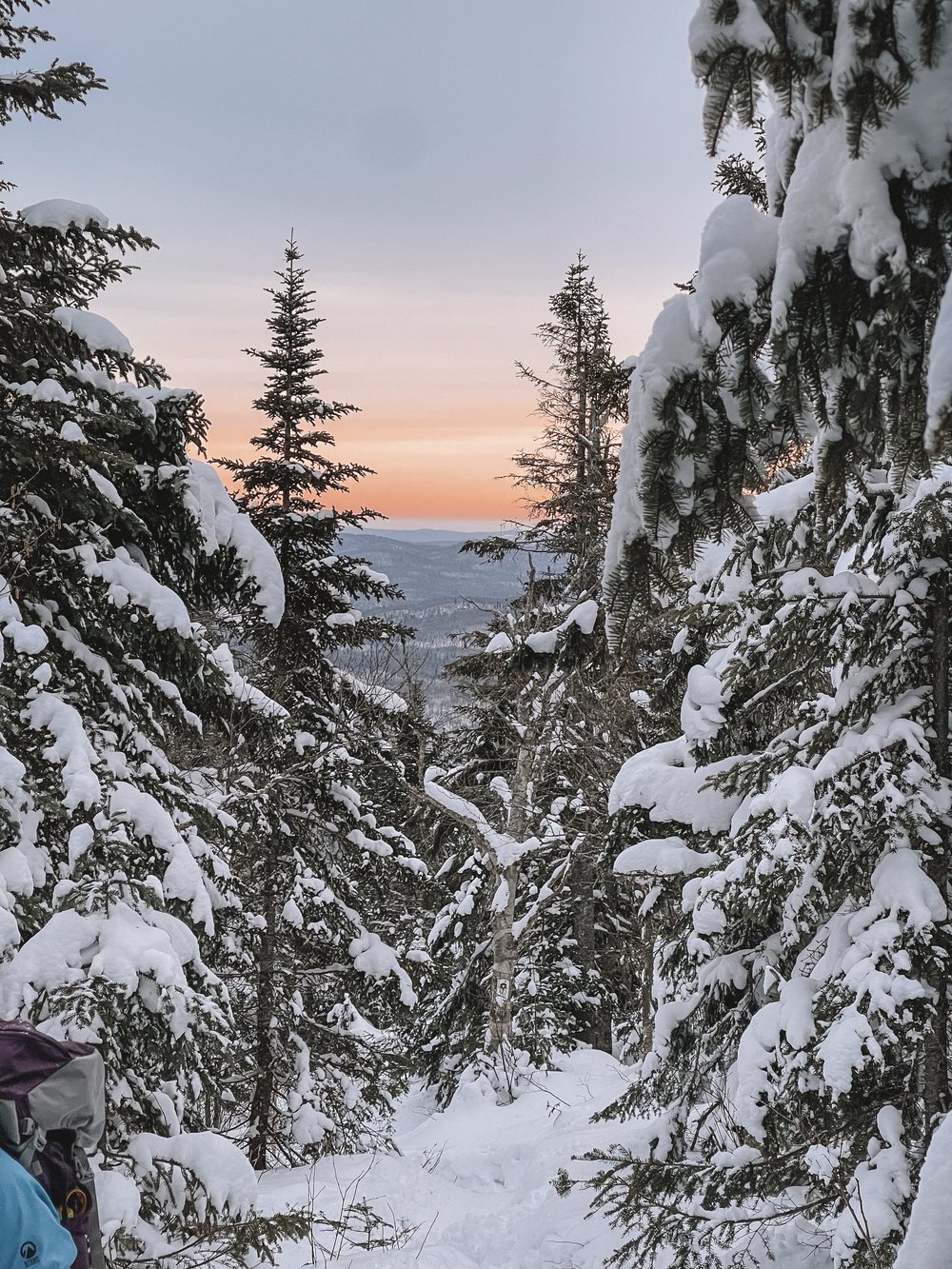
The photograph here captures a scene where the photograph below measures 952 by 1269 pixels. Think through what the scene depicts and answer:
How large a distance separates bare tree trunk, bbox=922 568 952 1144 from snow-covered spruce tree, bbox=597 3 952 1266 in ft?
0.04

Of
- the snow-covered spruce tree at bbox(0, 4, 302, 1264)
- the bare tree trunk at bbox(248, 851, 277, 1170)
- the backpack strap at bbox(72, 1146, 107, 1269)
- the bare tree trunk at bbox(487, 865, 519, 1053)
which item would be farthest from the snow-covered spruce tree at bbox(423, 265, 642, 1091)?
the backpack strap at bbox(72, 1146, 107, 1269)

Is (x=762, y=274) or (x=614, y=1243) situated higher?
(x=762, y=274)

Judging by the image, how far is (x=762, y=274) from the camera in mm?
2084

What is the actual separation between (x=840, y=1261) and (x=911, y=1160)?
53cm

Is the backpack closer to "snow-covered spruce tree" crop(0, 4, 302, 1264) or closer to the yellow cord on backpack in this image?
the yellow cord on backpack

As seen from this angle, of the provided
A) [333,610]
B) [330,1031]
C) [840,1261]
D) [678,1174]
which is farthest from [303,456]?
[840,1261]

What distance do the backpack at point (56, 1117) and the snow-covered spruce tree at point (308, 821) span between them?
356 inches

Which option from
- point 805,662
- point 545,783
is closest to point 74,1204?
point 805,662

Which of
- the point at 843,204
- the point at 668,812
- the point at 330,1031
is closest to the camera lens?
the point at 843,204

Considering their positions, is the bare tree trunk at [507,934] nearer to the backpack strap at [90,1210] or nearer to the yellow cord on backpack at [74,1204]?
the backpack strap at [90,1210]

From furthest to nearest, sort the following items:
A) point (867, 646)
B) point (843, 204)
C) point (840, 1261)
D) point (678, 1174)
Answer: point (678, 1174)
point (867, 646)
point (840, 1261)
point (843, 204)

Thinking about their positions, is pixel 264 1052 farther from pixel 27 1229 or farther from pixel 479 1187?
pixel 27 1229

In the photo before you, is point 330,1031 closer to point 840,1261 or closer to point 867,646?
point 840,1261

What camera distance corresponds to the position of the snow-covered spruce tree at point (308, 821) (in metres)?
12.1
